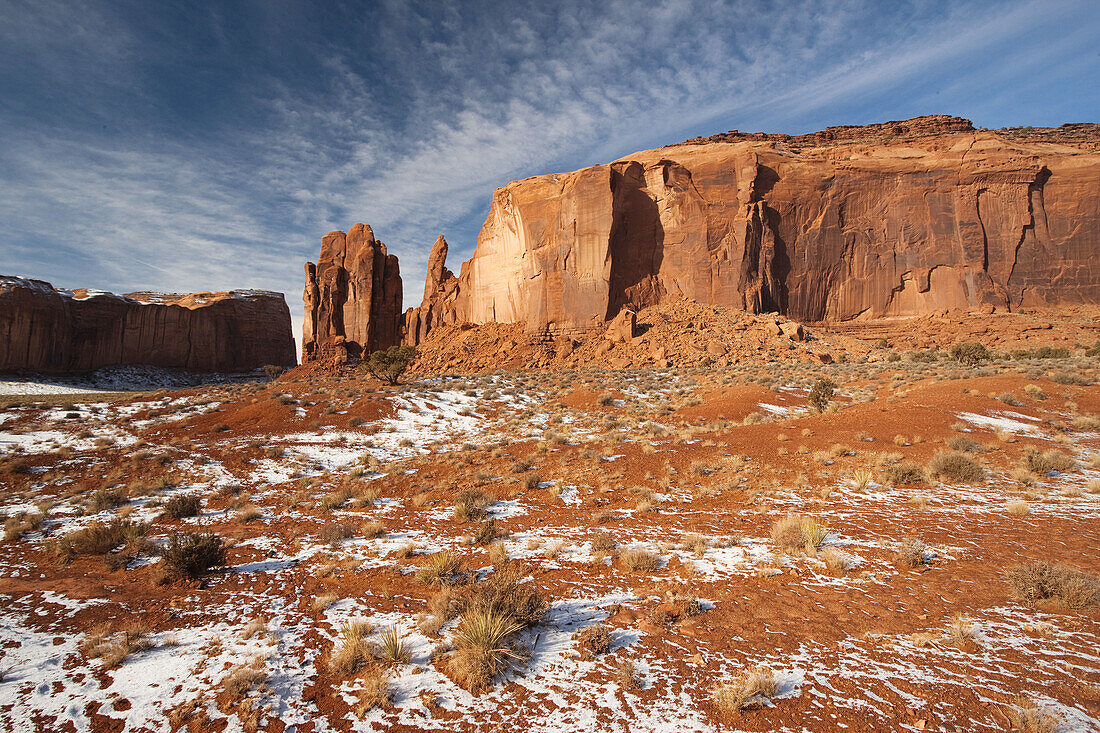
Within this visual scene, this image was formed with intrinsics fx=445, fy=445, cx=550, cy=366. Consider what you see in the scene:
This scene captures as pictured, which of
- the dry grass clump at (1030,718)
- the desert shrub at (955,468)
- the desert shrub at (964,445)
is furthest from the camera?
the desert shrub at (964,445)

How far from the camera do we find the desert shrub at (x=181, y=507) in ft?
27.0

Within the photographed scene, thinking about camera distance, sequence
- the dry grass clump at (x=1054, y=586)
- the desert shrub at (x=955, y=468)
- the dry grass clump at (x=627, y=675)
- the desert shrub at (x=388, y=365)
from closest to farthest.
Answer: the dry grass clump at (x=627, y=675) < the dry grass clump at (x=1054, y=586) < the desert shrub at (x=955, y=468) < the desert shrub at (x=388, y=365)

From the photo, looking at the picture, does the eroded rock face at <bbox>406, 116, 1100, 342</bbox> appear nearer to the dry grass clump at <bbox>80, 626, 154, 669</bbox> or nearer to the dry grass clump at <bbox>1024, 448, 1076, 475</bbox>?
the dry grass clump at <bbox>1024, 448, 1076, 475</bbox>

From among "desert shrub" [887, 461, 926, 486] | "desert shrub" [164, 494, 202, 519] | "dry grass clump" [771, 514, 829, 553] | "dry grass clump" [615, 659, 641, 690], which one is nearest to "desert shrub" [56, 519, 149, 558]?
"desert shrub" [164, 494, 202, 519]

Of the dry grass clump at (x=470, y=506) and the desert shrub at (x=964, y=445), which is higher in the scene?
the desert shrub at (x=964, y=445)

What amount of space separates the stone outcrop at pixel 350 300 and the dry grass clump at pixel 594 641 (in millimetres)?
56499

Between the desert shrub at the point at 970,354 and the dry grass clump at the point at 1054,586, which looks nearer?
the dry grass clump at the point at 1054,586

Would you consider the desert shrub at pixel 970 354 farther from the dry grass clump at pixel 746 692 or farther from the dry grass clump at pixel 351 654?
the dry grass clump at pixel 351 654

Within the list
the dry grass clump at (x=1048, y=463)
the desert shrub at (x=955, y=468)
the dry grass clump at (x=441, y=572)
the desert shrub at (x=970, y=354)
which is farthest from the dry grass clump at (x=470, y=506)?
the desert shrub at (x=970, y=354)

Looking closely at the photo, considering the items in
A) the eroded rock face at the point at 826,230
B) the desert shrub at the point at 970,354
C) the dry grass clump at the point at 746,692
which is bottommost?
the dry grass clump at the point at 746,692

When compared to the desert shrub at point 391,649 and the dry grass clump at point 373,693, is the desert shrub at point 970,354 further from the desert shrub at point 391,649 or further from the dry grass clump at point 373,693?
the dry grass clump at point 373,693

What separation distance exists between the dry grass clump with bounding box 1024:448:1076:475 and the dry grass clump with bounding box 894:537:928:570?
17.4 feet

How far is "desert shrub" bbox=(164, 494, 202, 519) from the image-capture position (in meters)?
8.22

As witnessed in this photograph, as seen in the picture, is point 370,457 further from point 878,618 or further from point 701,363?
point 701,363
